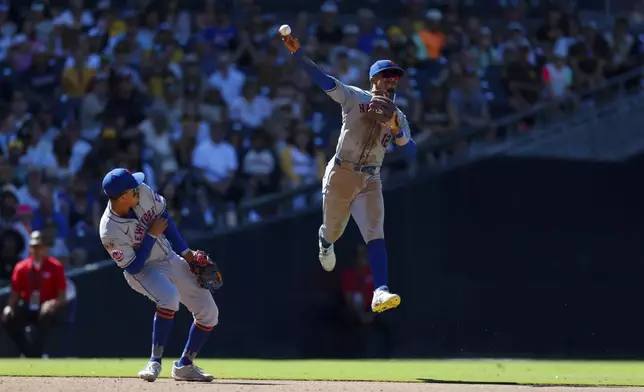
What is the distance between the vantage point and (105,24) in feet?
51.8

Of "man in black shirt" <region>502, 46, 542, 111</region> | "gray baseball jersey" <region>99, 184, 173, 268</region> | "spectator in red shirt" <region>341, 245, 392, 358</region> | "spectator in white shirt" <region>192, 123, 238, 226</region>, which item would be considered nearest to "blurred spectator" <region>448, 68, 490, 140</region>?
"man in black shirt" <region>502, 46, 542, 111</region>

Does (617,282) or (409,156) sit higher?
(409,156)

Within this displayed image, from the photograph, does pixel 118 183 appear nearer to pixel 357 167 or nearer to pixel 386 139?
pixel 357 167

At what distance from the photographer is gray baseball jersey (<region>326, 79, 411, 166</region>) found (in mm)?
9023

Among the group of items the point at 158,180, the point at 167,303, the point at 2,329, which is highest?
the point at 167,303

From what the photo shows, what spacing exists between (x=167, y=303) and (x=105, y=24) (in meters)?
7.93

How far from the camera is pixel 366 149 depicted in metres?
9.15

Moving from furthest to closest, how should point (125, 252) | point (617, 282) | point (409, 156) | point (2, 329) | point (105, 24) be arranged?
point (105, 24), point (617, 282), point (2, 329), point (409, 156), point (125, 252)

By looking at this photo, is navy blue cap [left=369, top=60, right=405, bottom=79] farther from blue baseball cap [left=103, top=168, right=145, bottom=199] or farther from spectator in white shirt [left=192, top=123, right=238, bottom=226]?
spectator in white shirt [left=192, top=123, right=238, bottom=226]

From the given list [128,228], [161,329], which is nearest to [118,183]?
[128,228]

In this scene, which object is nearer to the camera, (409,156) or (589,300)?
(409,156)

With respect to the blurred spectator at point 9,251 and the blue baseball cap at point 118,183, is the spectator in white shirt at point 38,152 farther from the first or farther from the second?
the blue baseball cap at point 118,183

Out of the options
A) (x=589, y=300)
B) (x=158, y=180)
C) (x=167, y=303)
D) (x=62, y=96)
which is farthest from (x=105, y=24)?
(x=167, y=303)

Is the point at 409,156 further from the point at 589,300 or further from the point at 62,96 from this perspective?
the point at 62,96
